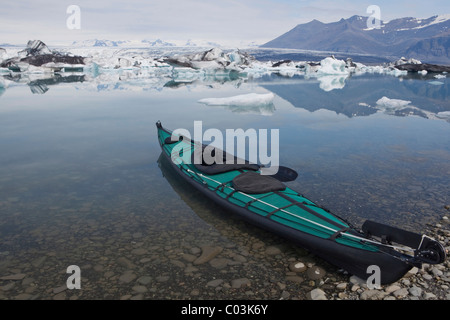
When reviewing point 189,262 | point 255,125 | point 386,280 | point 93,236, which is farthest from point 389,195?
point 255,125

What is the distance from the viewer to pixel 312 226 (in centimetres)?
590

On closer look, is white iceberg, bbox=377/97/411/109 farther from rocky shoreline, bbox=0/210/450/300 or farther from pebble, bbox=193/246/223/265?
pebble, bbox=193/246/223/265

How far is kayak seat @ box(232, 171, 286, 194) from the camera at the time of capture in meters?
7.16

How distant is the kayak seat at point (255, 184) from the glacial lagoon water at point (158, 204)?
0.77m

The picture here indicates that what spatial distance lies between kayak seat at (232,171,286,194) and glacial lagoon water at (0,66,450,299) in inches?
30.3

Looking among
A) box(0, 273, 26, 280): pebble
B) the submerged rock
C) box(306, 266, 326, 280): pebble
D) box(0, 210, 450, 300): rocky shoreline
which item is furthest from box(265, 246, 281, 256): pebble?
the submerged rock

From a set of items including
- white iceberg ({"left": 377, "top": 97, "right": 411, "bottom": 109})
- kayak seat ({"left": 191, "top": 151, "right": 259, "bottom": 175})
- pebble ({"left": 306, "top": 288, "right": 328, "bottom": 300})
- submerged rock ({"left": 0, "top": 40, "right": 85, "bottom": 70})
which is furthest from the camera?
submerged rock ({"left": 0, "top": 40, "right": 85, "bottom": 70})

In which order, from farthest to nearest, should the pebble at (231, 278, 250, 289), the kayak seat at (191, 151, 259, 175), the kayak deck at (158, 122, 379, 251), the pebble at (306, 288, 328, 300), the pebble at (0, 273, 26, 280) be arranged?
the kayak seat at (191, 151, 259, 175) < the kayak deck at (158, 122, 379, 251) < the pebble at (0, 273, 26, 280) < the pebble at (231, 278, 250, 289) < the pebble at (306, 288, 328, 300)

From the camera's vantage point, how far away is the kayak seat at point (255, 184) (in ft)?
23.5
